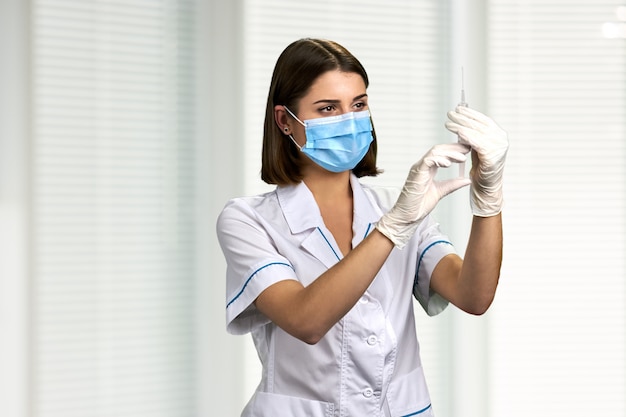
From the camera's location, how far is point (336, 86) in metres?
1.53

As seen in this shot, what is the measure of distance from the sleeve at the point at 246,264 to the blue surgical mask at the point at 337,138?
0.55 ft

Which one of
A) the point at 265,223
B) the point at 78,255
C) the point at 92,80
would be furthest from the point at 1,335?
the point at 265,223

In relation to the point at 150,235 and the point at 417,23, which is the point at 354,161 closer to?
the point at 150,235

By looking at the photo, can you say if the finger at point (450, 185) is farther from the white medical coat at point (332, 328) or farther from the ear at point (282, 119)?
the ear at point (282, 119)

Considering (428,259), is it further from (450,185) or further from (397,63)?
(397,63)

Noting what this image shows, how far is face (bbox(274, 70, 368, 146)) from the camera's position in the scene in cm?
153

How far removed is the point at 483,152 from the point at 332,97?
32cm

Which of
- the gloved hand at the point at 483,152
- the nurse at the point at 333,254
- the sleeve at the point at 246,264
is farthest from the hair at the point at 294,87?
the gloved hand at the point at 483,152

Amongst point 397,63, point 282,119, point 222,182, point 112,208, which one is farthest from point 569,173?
point 282,119

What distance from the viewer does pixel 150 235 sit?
263 cm

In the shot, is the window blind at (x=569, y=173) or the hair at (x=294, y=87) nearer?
the hair at (x=294, y=87)

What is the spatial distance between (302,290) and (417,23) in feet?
6.13

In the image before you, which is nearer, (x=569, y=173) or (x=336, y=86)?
(x=336, y=86)

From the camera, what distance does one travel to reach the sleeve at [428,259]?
1577 mm
